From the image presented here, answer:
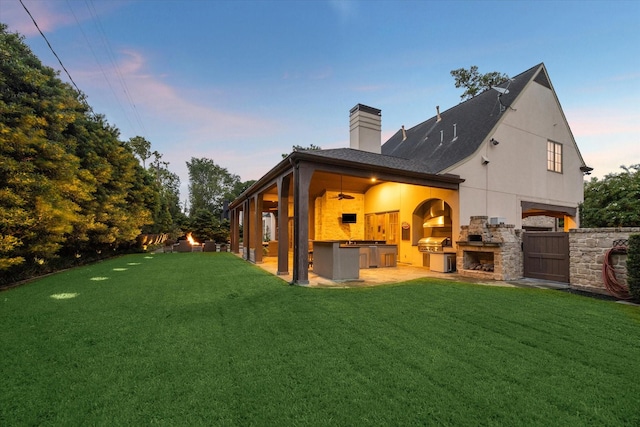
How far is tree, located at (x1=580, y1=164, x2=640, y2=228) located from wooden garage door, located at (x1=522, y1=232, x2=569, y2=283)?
850 centimetres

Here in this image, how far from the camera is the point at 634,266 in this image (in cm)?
544

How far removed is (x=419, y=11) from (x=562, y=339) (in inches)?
509

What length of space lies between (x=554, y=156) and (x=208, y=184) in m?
40.5

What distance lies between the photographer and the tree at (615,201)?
47.5 feet

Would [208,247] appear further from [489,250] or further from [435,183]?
[489,250]

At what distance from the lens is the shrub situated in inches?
213

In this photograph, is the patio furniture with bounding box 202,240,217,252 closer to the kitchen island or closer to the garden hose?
the kitchen island

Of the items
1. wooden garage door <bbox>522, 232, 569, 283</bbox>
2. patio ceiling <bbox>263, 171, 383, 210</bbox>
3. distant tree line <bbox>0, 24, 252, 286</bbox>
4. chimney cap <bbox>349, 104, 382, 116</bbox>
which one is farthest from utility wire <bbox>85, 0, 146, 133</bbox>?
wooden garage door <bbox>522, 232, 569, 283</bbox>

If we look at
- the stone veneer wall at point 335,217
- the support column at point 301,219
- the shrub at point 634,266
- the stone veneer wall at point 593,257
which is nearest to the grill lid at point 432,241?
the stone veneer wall at point 593,257

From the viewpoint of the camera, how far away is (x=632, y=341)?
343 cm

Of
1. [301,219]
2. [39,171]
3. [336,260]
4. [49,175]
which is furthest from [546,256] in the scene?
[39,171]

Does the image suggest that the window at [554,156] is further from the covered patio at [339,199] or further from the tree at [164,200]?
the tree at [164,200]

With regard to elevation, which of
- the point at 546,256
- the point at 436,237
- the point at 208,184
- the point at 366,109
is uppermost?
the point at 208,184

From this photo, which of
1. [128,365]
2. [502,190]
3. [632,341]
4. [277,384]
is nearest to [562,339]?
[632,341]
